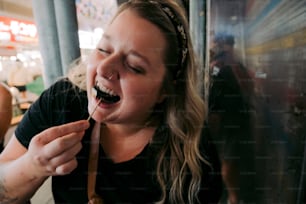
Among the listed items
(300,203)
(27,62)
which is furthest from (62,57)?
(300,203)

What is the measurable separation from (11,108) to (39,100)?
83 millimetres

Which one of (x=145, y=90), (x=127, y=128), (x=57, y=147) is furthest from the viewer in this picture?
(x=127, y=128)

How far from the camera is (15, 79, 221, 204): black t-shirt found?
1.68 ft

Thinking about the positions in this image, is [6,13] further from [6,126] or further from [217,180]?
[217,180]

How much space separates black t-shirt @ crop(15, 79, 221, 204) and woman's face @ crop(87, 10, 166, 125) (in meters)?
0.11

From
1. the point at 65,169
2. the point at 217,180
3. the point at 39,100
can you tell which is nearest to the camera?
the point at 65,169

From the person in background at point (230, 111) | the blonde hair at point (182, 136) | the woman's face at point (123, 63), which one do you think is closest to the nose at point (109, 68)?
the woman's face at point (123, 63)

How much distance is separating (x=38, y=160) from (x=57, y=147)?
0.06 meters

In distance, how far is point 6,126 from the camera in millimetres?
454

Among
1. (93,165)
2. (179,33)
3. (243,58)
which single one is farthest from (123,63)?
(243,58)

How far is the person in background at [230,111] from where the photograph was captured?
613 millimetres

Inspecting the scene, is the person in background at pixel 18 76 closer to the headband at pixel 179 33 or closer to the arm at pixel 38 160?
the arm at pixel 38 160

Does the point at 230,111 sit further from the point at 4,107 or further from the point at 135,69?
the point at 4,107

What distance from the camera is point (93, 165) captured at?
1.73 ft
